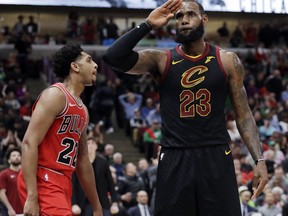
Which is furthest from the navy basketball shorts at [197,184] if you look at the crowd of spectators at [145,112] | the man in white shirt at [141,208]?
the man in white shirt at [141,208]

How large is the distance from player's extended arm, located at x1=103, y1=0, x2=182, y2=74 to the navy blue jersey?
1.00 ft

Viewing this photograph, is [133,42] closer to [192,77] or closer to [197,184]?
[192,77]

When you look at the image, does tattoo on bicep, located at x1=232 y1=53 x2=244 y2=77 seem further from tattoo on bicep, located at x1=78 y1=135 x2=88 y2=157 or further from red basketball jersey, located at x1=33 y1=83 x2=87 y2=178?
tattoo on bicep, located at x1=78 y1=135 x2=88 y2=157

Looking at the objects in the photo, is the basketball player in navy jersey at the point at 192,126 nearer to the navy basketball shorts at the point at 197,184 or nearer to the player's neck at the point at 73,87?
the navy basketball shorts at the point at 197,184

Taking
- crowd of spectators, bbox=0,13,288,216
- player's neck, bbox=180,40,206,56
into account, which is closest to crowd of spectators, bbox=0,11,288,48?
crowd of spectators, bbox=0,13,288,216

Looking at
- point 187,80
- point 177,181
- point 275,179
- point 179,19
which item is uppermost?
point 179,19

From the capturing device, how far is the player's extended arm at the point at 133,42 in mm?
6496

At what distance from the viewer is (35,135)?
657 cm

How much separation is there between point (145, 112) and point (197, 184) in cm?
1609

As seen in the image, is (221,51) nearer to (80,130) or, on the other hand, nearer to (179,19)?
(179,19)

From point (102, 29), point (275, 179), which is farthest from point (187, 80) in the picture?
point (102, 29)

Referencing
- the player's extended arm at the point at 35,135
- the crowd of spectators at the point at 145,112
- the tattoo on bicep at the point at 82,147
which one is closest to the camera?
the player's extended arm at the point at 35,135

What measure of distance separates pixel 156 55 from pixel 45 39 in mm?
23066

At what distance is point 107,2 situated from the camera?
22.9m
